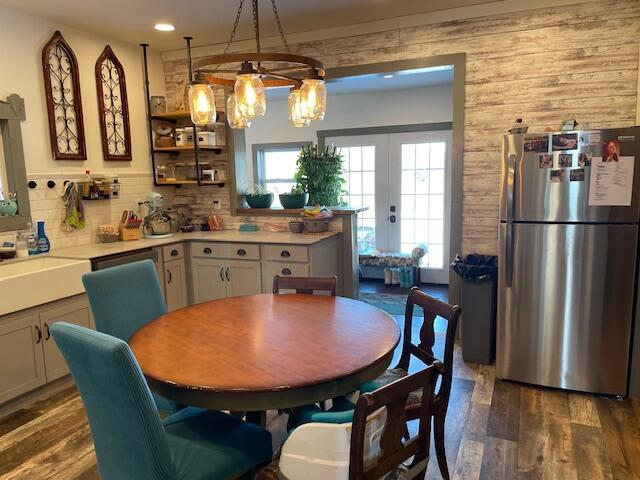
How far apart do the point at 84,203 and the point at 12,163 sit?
2.12ft

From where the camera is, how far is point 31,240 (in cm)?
339

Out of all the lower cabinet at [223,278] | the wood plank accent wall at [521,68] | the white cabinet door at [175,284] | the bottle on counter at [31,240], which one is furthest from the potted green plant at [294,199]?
the bottle on counter at [31,240]

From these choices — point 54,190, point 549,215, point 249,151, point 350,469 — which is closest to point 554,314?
point 549,215

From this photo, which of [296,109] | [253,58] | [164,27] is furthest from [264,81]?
[164,27]

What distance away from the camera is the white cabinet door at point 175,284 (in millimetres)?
3947

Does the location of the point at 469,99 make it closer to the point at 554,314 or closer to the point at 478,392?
the point at 554,314

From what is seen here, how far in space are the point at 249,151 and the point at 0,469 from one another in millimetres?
5316

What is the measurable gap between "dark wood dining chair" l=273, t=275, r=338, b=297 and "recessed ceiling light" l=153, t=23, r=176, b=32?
2409 mm

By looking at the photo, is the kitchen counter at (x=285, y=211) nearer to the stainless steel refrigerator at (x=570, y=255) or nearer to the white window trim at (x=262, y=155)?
the stainless steel refrigerator at (x=570, y=255)

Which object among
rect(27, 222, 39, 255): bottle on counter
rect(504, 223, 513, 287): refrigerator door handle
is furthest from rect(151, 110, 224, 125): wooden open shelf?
rect(504, 223, 513, 287): refrigerator door handle

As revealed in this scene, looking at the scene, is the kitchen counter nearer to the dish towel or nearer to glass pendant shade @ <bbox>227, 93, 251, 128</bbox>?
the dish towel

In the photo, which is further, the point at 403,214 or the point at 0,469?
the point at 403,214

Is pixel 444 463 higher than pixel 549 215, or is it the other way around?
pixel 549 215

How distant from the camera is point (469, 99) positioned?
11.6ft
